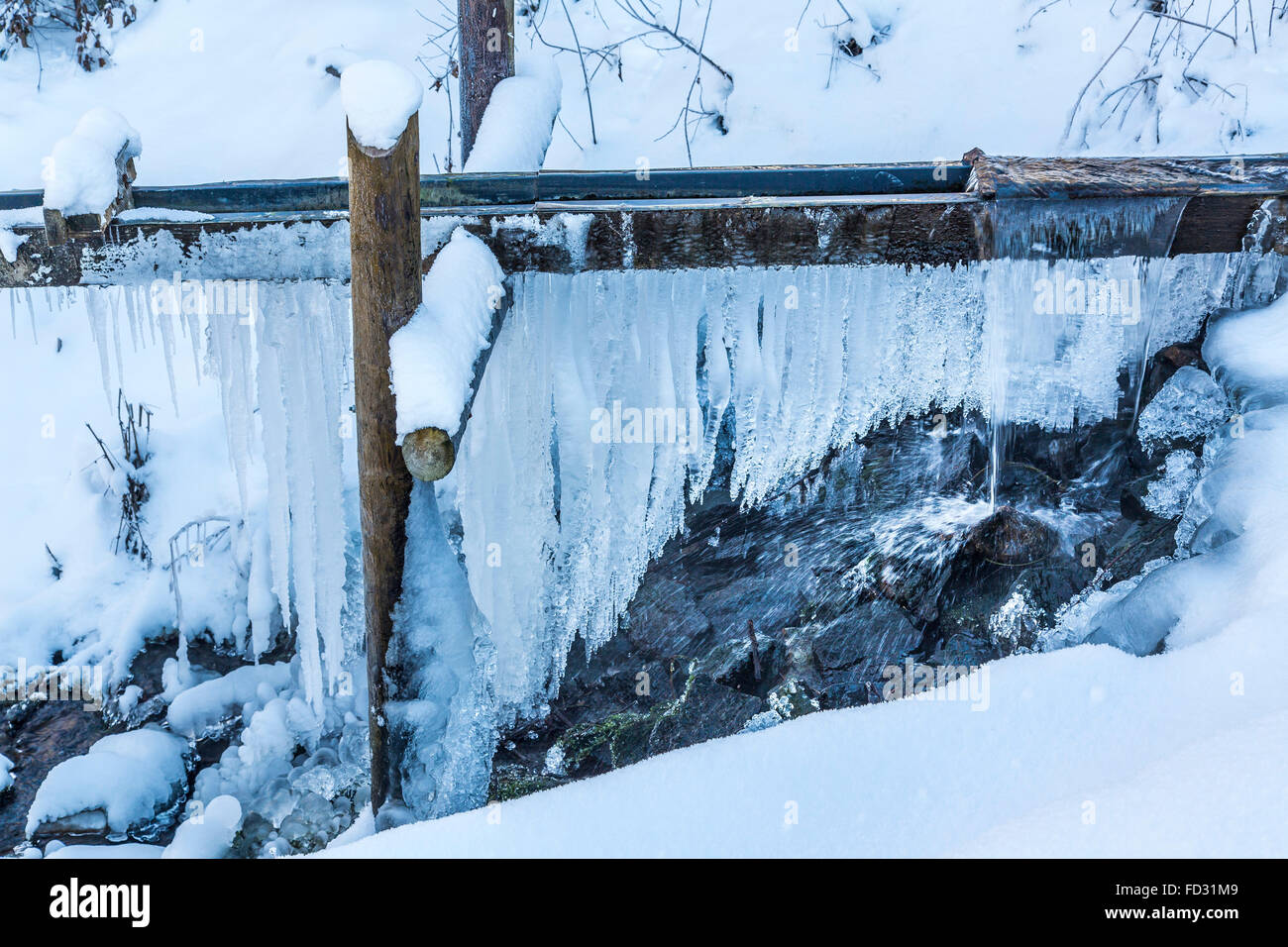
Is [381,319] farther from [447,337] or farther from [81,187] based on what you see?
[81,187]

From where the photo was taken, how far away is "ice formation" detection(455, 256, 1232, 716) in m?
3.10

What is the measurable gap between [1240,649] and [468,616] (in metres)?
2.16

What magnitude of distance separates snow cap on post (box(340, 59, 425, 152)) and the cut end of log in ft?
2.49

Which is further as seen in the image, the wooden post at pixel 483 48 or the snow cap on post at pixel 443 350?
the wooden post at pixel 483 48

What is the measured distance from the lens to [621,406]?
3273 mm

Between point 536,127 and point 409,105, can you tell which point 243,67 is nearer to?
point 536,127

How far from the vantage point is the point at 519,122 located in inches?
158

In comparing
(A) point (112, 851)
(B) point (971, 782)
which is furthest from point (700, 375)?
(A) point (112, 851)

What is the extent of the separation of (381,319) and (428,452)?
1.55 ft

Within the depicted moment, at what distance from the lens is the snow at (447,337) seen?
2223mm

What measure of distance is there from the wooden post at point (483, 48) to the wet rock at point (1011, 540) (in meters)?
3.01

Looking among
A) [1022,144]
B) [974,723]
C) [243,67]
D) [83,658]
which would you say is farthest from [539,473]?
[243,67]

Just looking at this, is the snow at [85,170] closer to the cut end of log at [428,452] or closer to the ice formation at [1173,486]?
the cut end of log at [428,452]

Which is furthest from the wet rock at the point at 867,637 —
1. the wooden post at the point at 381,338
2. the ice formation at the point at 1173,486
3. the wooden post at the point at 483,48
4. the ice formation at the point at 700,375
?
the wooden post at the point at 483,48
